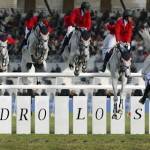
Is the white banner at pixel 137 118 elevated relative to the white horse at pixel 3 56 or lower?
lower

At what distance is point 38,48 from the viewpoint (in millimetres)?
15391

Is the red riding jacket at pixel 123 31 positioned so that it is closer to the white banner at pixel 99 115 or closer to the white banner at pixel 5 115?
the white banner at pixel 99 115

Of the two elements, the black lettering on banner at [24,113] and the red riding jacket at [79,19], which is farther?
the red riding jacket at [79,19]

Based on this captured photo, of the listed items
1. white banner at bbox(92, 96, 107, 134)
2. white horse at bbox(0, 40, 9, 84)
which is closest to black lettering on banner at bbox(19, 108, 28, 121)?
white banner at bbox(92, 96, 107, 134)

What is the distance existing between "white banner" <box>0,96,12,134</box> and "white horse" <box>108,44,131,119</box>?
2.02 metres

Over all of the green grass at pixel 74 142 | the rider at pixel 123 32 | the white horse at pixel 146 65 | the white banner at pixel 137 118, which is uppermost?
the rider at pixel 123 32

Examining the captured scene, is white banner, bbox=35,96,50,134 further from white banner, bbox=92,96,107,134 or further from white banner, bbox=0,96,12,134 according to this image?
white banner, bbox=92,96,107,134

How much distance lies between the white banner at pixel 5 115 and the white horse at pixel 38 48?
1724 mm

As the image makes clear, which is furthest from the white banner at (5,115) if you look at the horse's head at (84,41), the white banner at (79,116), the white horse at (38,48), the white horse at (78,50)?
the horse's head at (84,41)

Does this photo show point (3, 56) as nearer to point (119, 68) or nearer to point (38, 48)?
point (38, 48)

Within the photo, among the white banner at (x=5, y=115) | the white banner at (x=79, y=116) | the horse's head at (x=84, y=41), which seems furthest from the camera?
the horse's head at (x=84, y=41)

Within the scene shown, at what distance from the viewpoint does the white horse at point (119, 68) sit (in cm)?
1439

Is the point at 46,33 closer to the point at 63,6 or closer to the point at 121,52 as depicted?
the point at 121,52

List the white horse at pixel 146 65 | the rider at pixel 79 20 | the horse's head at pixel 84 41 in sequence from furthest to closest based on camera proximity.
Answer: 1. the rider at pixel 79 20
2. the horse's head at pixel 84 41
3. the white horse at pixel 146 65
